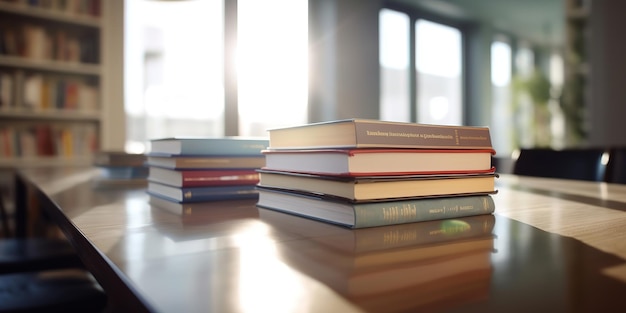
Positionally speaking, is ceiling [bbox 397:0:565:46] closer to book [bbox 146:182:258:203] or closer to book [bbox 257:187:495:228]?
book [bbox 146:182:258:203]

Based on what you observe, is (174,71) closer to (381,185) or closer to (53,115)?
(53,115)

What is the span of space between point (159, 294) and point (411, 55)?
502cm

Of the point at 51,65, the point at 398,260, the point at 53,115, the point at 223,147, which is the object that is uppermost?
the point at 51,65

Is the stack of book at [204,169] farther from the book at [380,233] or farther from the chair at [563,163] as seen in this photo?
the chair at [563,163]

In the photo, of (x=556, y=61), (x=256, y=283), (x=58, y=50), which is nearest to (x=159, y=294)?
(x=256, y=283)

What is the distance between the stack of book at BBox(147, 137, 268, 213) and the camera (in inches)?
30.9

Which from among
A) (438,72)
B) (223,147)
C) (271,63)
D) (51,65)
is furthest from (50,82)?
(438,72)

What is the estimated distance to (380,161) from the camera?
570 millimetres

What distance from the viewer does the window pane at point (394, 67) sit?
4.70 meters

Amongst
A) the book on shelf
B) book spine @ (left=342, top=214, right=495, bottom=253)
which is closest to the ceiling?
the book on shelf

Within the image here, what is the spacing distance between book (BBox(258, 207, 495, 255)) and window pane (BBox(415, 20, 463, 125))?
4.67 m

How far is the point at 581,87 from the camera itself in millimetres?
3873

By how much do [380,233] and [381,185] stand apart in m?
0.06

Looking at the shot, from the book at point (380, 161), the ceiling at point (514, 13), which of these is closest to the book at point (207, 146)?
the book at point (380, 161)
